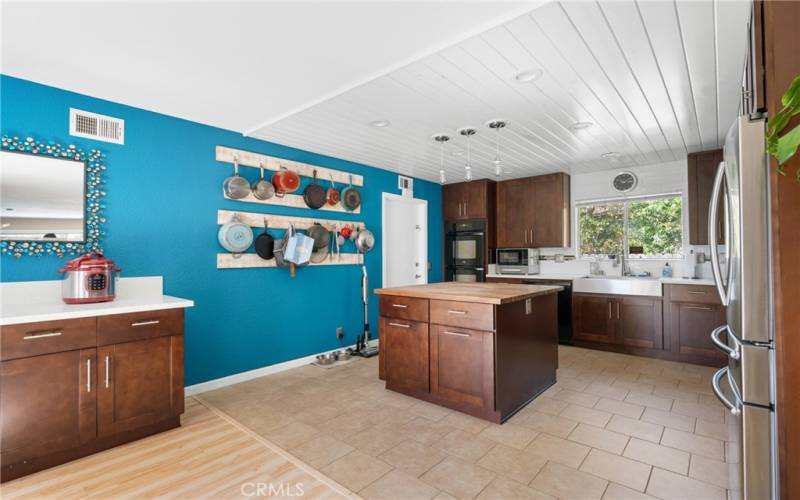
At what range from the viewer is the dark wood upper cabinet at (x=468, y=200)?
5.71 meters

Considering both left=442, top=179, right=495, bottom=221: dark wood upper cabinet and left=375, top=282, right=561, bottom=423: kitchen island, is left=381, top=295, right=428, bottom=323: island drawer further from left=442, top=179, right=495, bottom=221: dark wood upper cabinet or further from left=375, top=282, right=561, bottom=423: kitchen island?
left=442, top=179, right=495, bottom=221: dark wood upper cabinet

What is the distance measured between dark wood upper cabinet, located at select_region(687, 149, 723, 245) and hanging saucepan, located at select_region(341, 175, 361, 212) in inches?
147

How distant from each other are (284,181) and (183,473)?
2.56 metres

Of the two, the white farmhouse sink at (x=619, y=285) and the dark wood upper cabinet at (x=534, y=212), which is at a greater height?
the dark wood upper cabinet at (x=534, y=212)

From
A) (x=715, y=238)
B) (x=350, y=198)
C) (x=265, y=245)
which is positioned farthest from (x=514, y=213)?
(x=715, y=238)

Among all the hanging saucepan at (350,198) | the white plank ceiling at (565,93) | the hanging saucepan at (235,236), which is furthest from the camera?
the hanging saucepan at (350,198)

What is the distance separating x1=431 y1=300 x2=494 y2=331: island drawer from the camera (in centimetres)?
266

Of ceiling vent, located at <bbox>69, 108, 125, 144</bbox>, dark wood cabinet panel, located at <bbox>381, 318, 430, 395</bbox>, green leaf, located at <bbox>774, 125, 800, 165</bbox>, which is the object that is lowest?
dark wood cabinet panel, located at <bbox>381, 318, 430, 395</bbox>

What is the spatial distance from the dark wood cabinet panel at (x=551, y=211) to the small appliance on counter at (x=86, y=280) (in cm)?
480

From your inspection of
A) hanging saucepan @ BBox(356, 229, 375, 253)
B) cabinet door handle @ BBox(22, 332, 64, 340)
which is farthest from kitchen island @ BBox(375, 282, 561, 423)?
cabinet door handle @ BBox(22, 332, 64, 340)

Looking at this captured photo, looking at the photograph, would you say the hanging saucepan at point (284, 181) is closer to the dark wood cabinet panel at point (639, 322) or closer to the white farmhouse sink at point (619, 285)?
the white farmhouse sink at point (619, 285)

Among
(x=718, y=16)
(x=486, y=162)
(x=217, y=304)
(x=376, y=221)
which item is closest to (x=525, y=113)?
(x=718, y=16)

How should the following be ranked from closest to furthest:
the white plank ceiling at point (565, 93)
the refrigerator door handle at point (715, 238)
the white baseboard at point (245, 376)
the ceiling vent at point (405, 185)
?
the refrigerator door handle at point (715, 238), the white plank ceiling at point (565, 93), the white baseboard at point (245, 376), the ceiling vent at point (405, 185)

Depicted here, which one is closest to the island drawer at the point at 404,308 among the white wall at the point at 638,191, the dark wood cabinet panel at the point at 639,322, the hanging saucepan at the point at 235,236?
the hanging saucepan at the point at 235,236
